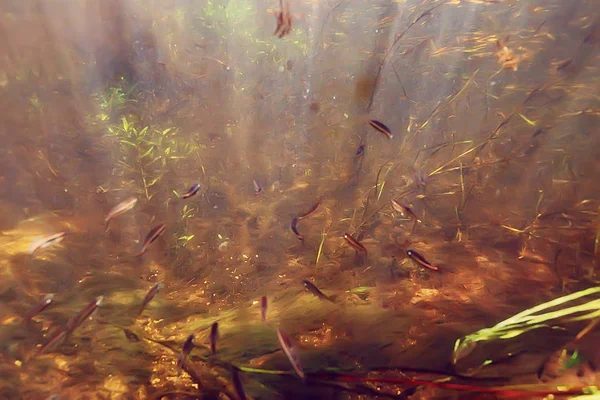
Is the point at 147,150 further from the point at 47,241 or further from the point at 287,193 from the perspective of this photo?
the point at 47,241

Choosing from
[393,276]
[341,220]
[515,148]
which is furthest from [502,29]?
[393,276]

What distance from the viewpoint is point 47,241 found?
2.27 m

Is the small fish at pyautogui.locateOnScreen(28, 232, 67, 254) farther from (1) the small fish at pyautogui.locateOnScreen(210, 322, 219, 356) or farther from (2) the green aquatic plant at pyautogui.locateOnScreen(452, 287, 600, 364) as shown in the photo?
(2) the green aquatic plant at pyautogui.locateOnScreen(452, 287, 600, 364)

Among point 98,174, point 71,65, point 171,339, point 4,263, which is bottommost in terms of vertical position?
point 171,339

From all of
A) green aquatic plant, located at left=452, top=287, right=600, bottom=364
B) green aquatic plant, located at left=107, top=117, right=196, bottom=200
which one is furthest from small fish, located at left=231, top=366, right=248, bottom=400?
green aquatic plant, located at left=107, top=117, right=196, bottom=200

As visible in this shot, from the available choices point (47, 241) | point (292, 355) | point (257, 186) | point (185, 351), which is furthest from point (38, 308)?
point (257, 186)

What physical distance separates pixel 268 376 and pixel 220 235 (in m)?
1.63

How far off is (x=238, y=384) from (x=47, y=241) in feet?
5.05

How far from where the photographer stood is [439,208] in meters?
3.75

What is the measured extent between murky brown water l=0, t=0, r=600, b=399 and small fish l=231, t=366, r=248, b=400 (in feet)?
0.09

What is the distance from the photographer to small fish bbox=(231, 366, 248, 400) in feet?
5.88

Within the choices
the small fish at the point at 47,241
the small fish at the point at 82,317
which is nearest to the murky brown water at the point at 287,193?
the small fish at the point at 82,317

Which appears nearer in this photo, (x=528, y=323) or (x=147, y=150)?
(x=528, y=323)

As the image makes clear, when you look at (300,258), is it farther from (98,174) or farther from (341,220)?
(98,174)
